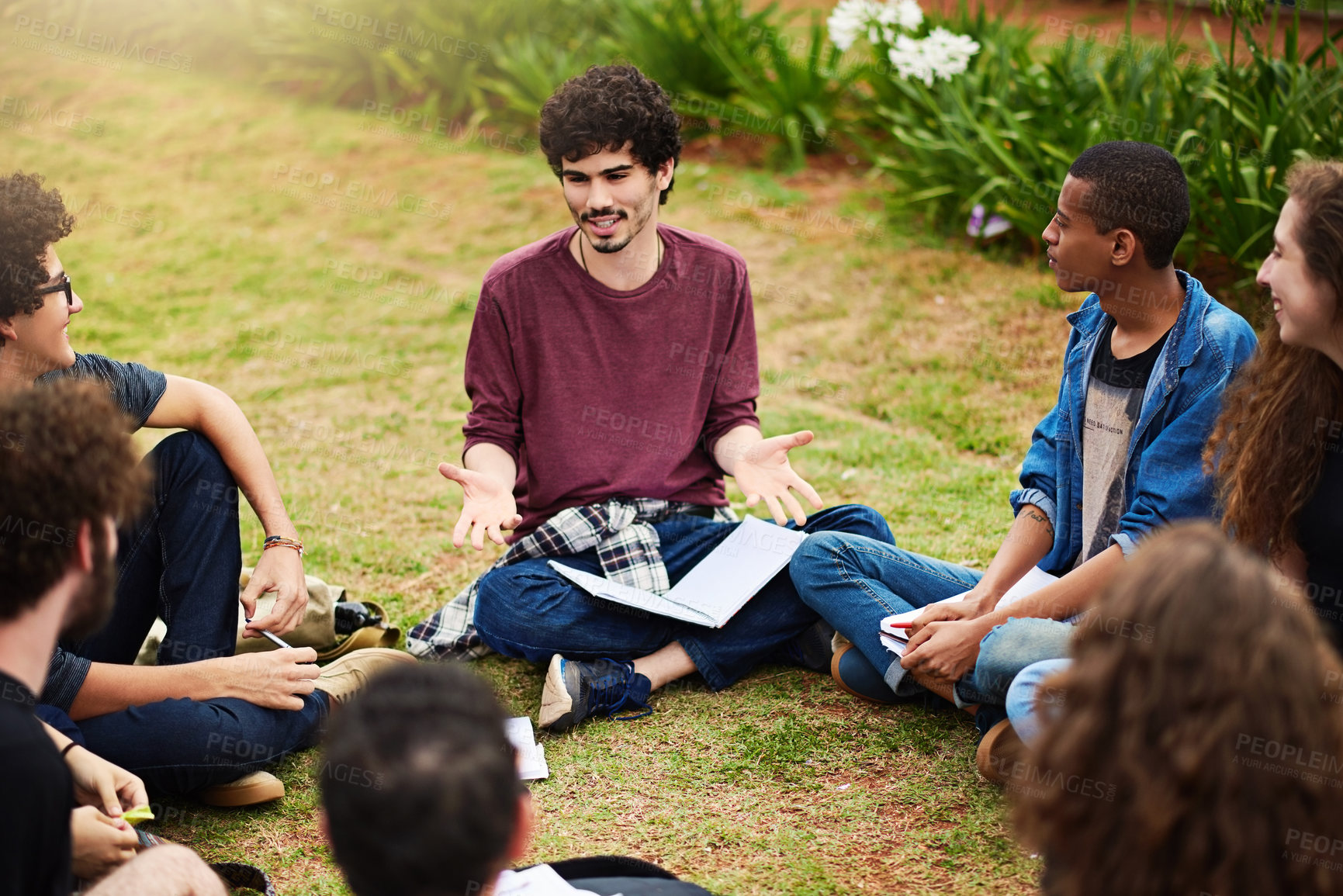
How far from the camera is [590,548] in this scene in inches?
151

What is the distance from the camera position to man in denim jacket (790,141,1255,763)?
9.86ft

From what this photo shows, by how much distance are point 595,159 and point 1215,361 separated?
1.91m

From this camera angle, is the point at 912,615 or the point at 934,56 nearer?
the point at 912,615

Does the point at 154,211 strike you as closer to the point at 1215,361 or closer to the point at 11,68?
the point at 11,68

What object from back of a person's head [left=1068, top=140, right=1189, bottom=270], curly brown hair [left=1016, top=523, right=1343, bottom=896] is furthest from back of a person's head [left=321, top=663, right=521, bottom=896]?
back of a person's head [left=1068, top=140, right=1189, bottom=270]

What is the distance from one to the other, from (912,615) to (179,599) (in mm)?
2059

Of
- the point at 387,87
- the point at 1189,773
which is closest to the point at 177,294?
the point at 387,87

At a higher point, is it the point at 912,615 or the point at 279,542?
the point at 279,542

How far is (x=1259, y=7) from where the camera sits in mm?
4273

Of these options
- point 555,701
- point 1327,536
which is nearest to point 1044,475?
point 1327,536

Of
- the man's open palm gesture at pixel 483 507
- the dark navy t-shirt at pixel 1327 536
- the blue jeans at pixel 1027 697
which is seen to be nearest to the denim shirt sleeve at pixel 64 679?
the man's open palm gesture at pixel 483 507

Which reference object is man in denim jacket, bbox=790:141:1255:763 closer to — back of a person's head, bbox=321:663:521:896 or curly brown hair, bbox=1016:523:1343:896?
curly brown hair, bbox=1016:523:1343:896

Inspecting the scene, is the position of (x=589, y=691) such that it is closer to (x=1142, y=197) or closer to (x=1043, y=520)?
(x=1043, y=520)

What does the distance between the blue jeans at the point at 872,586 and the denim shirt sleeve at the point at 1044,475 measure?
0.34m
